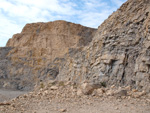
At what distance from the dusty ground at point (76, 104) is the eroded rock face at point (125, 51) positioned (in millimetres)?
2331

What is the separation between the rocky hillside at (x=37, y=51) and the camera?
3285cm

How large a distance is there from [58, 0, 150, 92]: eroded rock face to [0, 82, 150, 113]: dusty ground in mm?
2331

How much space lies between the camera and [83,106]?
6637 mm

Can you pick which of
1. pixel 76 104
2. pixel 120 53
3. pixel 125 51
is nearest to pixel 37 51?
pixel 120 53

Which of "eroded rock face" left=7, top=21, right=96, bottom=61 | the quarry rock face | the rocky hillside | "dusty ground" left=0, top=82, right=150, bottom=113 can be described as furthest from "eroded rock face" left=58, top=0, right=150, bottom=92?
"eroded rock face" left=7, top=21, right=96, bottom=61

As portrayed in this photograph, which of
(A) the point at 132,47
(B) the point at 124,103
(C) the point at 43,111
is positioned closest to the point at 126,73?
(A) the point at 132,47

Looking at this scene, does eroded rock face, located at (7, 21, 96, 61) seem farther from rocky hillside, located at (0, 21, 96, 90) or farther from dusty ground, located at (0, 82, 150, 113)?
dusty ground, located at (0, 82, 150, 113)

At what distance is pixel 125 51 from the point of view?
36.1ft

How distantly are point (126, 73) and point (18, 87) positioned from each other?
25102 mm

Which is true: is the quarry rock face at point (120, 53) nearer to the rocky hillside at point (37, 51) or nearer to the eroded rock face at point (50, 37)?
the rocky hillside at point (37, 51)

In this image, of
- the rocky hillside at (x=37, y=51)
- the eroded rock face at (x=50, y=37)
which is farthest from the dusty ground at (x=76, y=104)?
the eroded rock face at (x=50, y=37)

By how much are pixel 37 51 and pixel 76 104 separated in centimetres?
2989

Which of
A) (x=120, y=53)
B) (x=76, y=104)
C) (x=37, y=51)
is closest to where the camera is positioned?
(x=76, y=104)

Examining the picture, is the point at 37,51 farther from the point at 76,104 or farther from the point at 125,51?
the point at 76,104
